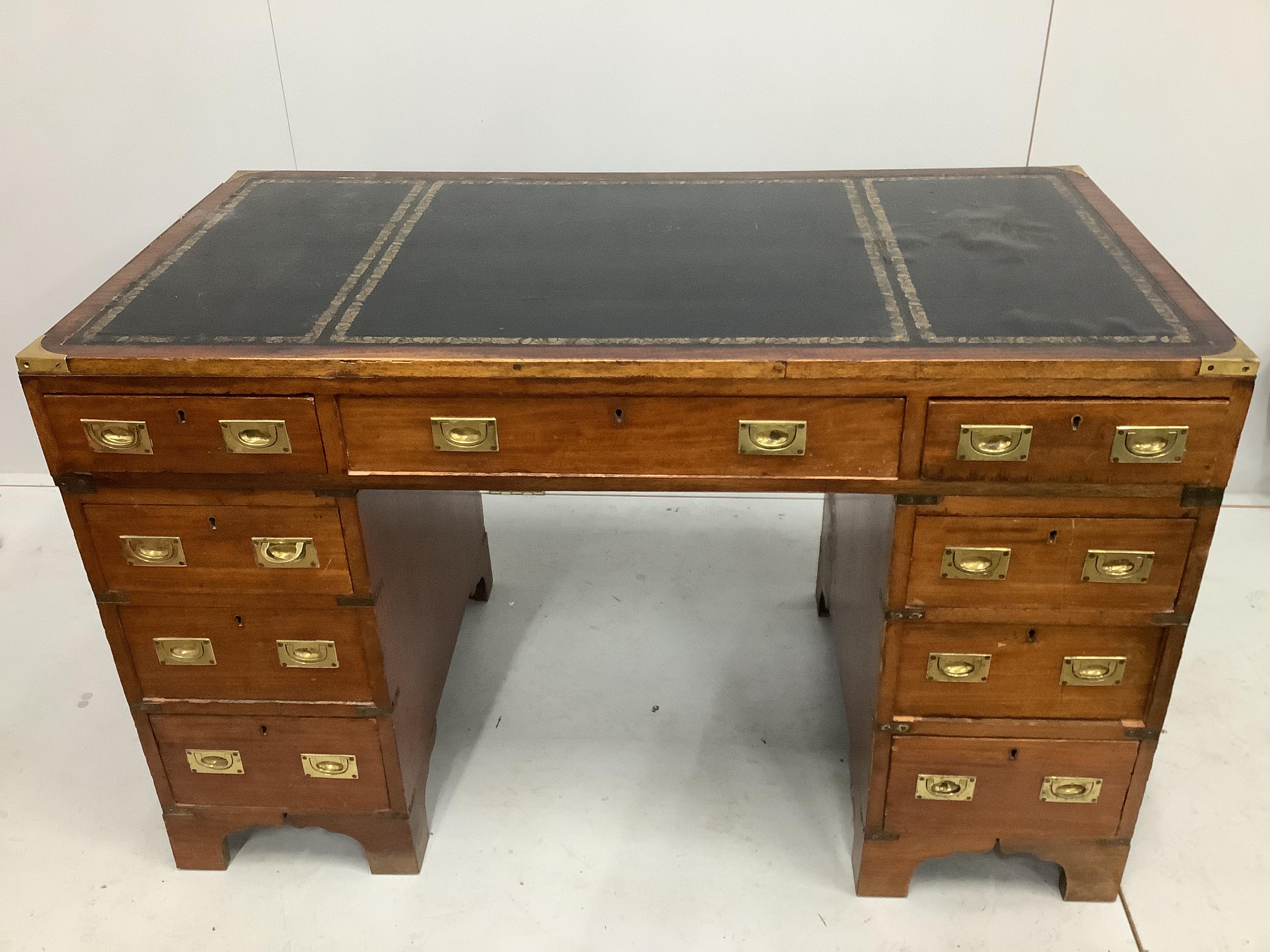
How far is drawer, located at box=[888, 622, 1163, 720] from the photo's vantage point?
65.7 inches

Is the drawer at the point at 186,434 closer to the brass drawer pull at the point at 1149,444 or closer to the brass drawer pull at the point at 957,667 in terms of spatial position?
the brass drawer pull at the point at 957,667

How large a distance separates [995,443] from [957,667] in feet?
1.32

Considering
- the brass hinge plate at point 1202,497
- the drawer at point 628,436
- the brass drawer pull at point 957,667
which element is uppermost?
the drawer at point 628,436

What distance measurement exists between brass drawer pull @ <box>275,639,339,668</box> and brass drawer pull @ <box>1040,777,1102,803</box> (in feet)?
3.88

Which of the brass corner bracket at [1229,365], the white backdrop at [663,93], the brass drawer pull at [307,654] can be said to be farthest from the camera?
the white backdrop at [663,93]

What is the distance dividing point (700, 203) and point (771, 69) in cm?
69

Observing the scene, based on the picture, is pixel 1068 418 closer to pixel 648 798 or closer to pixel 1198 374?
pixel 1198 374

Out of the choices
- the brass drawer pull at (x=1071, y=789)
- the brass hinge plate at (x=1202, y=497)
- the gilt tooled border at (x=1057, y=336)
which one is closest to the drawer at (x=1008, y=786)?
the brass drawer pull at (x=1071, y=789)

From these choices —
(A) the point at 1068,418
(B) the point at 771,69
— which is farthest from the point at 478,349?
(B) the point at 771,69

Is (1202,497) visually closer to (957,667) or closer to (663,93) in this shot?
(957,667)

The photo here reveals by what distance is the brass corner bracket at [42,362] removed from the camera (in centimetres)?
150

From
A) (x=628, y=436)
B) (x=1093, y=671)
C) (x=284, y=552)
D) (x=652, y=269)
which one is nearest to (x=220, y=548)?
(x=284, y=552)

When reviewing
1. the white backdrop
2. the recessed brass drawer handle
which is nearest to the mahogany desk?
the recessed brass drawer handle

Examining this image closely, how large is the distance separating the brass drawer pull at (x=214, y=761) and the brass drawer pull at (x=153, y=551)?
0.38 m
